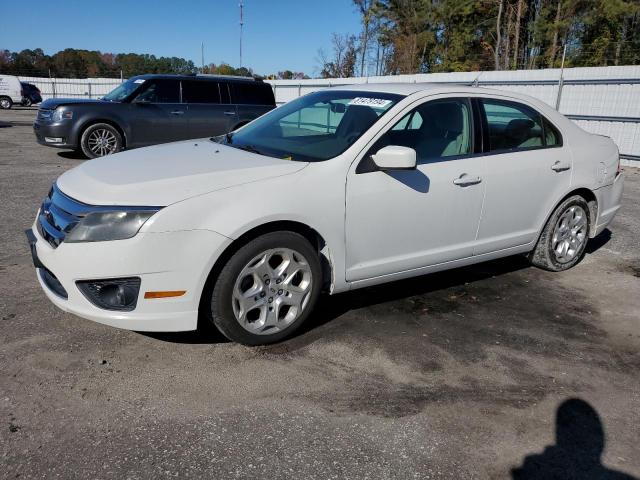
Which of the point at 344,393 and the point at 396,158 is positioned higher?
the point at 396,158

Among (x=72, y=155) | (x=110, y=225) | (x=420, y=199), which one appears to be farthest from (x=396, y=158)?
(x=72, y=155)

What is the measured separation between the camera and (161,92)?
10773mm

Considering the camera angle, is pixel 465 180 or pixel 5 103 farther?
pixel 5 103

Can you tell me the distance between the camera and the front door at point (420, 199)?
3.63 meters

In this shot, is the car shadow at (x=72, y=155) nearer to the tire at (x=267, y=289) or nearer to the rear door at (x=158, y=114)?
the rear door at (x=158, y=114)

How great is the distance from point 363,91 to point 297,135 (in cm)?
63

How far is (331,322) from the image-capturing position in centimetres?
388

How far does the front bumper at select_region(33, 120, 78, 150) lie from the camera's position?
34.2 ft

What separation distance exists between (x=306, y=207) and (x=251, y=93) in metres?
8.80

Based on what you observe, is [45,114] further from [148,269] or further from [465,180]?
[465,180]

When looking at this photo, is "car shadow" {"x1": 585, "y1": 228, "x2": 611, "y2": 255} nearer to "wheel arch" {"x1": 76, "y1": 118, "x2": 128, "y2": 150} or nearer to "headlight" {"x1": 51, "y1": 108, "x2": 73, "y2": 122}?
"wheel arch" {"x1": 76, "y1": 118, "x2": 128, "y2": 150}

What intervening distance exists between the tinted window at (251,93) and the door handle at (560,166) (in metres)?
7.98

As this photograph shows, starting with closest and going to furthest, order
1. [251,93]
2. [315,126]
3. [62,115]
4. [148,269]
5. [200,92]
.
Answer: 1. [148,269]
2. [315,126]
3. [62,115]
4. [200,92]
5. [251,93]

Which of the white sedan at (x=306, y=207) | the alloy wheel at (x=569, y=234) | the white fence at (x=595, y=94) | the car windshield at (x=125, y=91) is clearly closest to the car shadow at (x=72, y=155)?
the car windshield at (x=125, y=91)
